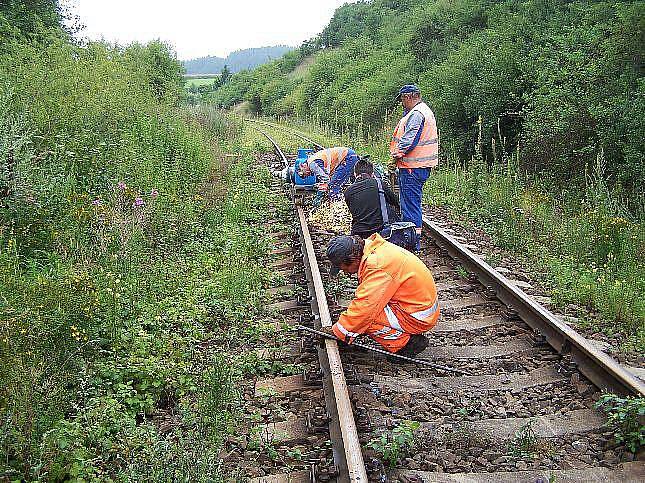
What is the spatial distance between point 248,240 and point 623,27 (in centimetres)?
935

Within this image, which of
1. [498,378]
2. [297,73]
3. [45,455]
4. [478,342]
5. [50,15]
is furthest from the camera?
[297,73]

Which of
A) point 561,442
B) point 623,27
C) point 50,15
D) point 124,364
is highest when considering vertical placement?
point 50,15

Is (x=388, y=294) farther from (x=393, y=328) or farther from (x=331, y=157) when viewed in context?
(x=331, y=157)

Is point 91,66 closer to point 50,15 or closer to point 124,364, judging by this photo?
point 50,15

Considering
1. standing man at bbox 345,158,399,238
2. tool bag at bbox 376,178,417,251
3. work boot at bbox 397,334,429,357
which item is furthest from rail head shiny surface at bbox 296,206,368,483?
tool bag at bbox 376,178,417,251

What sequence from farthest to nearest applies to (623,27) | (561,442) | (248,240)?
1. (623,27)
2. (248,240)
3. (561,442)

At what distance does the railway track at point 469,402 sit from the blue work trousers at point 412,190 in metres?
2.04

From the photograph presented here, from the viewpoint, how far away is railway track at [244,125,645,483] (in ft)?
12.3

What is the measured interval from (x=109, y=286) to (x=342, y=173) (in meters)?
4.64

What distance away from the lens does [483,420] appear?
4.32 metres

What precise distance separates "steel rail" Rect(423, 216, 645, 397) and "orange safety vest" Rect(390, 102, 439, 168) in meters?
1.29

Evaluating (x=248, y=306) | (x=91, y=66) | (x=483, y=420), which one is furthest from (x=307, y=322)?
(x=91, y=66)

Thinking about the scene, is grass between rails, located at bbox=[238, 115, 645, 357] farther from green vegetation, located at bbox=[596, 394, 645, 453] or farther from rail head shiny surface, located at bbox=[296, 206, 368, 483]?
rail head shiny surface, located at bbox=[296, 206, 368, 483]

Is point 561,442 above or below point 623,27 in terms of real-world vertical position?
below
